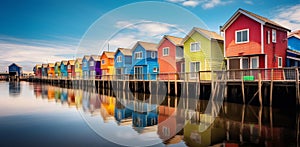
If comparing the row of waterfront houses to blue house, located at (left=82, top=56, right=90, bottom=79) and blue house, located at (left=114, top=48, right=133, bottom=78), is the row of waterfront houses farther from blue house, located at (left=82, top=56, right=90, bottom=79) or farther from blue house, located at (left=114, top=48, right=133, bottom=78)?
blue house, located at (left=82, top=56, right=90, bottom=79)

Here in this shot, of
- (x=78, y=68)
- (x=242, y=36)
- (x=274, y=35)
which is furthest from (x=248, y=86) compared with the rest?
(x=78, y=68)

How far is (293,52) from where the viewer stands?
78.3 ft

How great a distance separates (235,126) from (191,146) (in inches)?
165

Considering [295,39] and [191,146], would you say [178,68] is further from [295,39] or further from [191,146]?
[191,146]

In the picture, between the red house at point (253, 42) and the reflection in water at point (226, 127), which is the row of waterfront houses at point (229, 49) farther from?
the reflection in water at point (226, 127)

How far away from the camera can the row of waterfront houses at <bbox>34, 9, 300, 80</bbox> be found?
19.9m

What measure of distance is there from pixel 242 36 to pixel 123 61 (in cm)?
2617

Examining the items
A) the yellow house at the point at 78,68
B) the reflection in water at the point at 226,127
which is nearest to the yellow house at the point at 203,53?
the reflection in water at the point at 226,127

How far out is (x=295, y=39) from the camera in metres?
29.5

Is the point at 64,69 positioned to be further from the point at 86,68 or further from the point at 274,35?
the point at 274,35

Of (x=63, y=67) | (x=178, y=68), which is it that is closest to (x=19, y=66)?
(x=63, y=67)

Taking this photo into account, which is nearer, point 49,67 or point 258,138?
point 258,138

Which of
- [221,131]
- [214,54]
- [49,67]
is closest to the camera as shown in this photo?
[221,131]

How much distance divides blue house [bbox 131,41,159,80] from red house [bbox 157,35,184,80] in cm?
339
